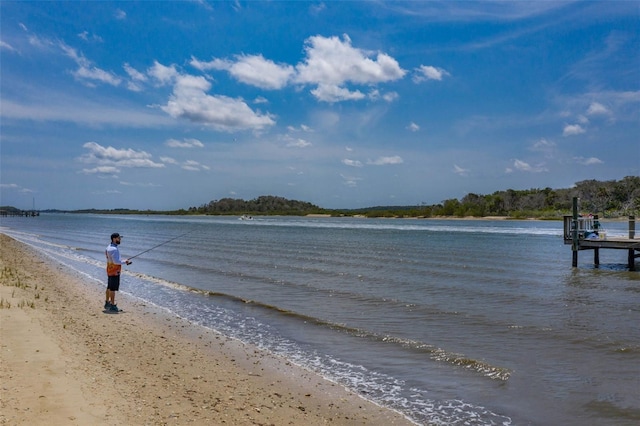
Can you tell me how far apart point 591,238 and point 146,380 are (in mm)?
25906

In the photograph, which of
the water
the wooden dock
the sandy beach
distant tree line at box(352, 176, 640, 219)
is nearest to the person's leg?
the sandy beach

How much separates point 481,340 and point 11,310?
1121cm

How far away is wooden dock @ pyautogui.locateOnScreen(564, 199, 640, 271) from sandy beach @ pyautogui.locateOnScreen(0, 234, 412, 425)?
22.5m

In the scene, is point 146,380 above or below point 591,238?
below

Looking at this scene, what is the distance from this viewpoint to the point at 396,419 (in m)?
6.98

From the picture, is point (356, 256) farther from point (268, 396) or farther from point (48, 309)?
point (268, 396)

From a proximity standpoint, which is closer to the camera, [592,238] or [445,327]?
[445,327]

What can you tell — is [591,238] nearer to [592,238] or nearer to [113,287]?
[592,238]

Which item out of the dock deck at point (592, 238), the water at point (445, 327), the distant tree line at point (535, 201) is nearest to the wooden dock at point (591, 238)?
the dock deck at point (592, 238)

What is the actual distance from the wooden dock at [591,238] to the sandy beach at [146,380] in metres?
22.5

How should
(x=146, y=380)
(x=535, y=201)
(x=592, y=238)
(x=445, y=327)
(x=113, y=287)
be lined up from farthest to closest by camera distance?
1. (x=535, y=201)
2. (x=592, y=238)
3. (x=113, y=287)
4. (x=445, y=327)
5. (x=146, y=380)

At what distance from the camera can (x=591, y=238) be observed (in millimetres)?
26922

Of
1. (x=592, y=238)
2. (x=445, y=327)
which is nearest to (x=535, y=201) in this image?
(x=592, y=238)

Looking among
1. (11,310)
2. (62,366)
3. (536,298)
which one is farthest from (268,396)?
(536,298)
